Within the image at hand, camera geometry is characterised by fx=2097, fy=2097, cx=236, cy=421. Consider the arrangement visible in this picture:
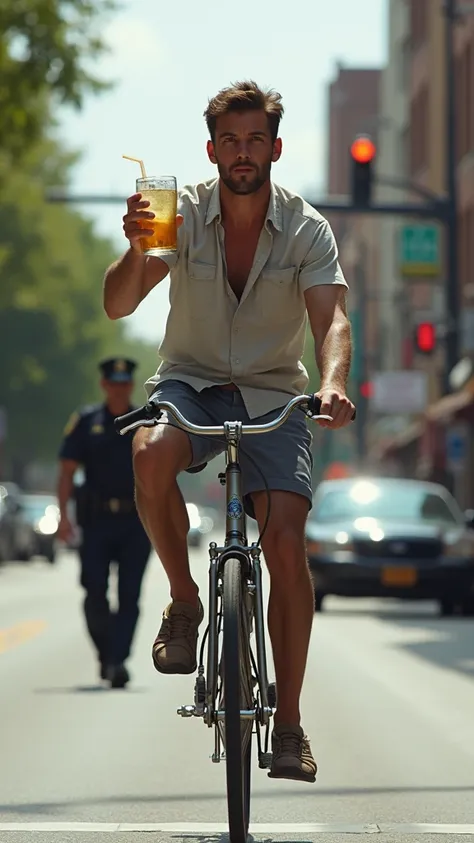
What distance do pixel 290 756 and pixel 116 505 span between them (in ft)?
20.5

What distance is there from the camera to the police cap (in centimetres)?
1280

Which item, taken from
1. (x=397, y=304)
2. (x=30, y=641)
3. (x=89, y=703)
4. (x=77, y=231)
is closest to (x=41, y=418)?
(x=77, y=231)

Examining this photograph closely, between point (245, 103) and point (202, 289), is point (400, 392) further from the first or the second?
point (245, 103)

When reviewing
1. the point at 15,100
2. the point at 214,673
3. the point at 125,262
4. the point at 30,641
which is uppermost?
the point at 15,100

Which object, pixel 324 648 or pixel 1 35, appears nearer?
pixel 324 648

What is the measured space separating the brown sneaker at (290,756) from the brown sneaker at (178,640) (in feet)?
1.13

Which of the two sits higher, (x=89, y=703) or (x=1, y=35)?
(x=1, y=35)

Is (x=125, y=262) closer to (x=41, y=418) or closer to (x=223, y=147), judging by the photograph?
(x=223, y=147)

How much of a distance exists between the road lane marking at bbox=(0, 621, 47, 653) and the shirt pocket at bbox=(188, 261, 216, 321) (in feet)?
30.7

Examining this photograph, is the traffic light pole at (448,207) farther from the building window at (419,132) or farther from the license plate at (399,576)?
the building window at (419,132)

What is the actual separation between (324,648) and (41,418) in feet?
178

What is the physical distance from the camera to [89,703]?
11.7 metres

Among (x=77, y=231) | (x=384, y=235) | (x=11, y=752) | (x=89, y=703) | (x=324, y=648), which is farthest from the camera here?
(x=384, y=235)

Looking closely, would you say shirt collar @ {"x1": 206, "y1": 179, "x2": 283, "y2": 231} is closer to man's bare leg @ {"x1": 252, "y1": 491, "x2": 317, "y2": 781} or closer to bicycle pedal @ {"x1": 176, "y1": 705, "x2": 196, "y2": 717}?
man's bare leg @ {"x1": 252, "y1": 491, "x2": 317, "y2": 781}
